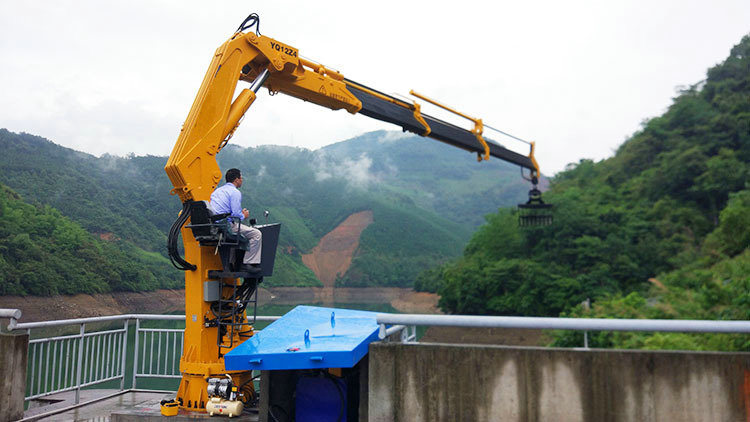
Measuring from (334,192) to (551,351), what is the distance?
518 ft

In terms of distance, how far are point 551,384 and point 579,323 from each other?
51cm

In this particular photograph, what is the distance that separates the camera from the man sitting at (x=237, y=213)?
6377mm

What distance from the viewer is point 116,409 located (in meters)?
6.84

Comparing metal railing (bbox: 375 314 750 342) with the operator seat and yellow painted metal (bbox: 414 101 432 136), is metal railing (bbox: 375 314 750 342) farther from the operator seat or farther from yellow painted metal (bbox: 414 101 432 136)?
yellow painted metal (bbox: 414 101 432 136)

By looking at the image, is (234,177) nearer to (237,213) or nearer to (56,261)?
(237,213)

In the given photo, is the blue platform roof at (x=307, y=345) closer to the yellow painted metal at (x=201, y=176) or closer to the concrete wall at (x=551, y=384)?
the concrete wall at (x=551, y=384)

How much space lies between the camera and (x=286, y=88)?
27.6 feet

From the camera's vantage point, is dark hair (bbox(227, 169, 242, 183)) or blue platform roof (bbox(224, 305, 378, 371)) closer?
blue platform roof (bbox(224, 305, 378, 371))

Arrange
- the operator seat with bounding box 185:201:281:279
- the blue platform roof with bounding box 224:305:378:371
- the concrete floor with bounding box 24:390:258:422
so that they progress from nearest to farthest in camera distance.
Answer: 1. the blue platform roof with bounding box 224:305:378:371
2. the concrete floor with bounding box 24:390:258:422
3. the operator seat with bounding box 185:201:281:279

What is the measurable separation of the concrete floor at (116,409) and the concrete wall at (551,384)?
1.92 metres

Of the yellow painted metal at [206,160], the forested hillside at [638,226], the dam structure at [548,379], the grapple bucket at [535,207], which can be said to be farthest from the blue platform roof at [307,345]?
the forested hillside at [638,226]

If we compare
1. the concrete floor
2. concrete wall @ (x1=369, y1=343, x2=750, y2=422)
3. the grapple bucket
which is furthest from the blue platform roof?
the grapple bucket

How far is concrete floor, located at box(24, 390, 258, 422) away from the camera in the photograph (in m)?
5.56

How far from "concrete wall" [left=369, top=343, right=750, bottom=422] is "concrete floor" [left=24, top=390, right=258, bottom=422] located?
1921 mm
